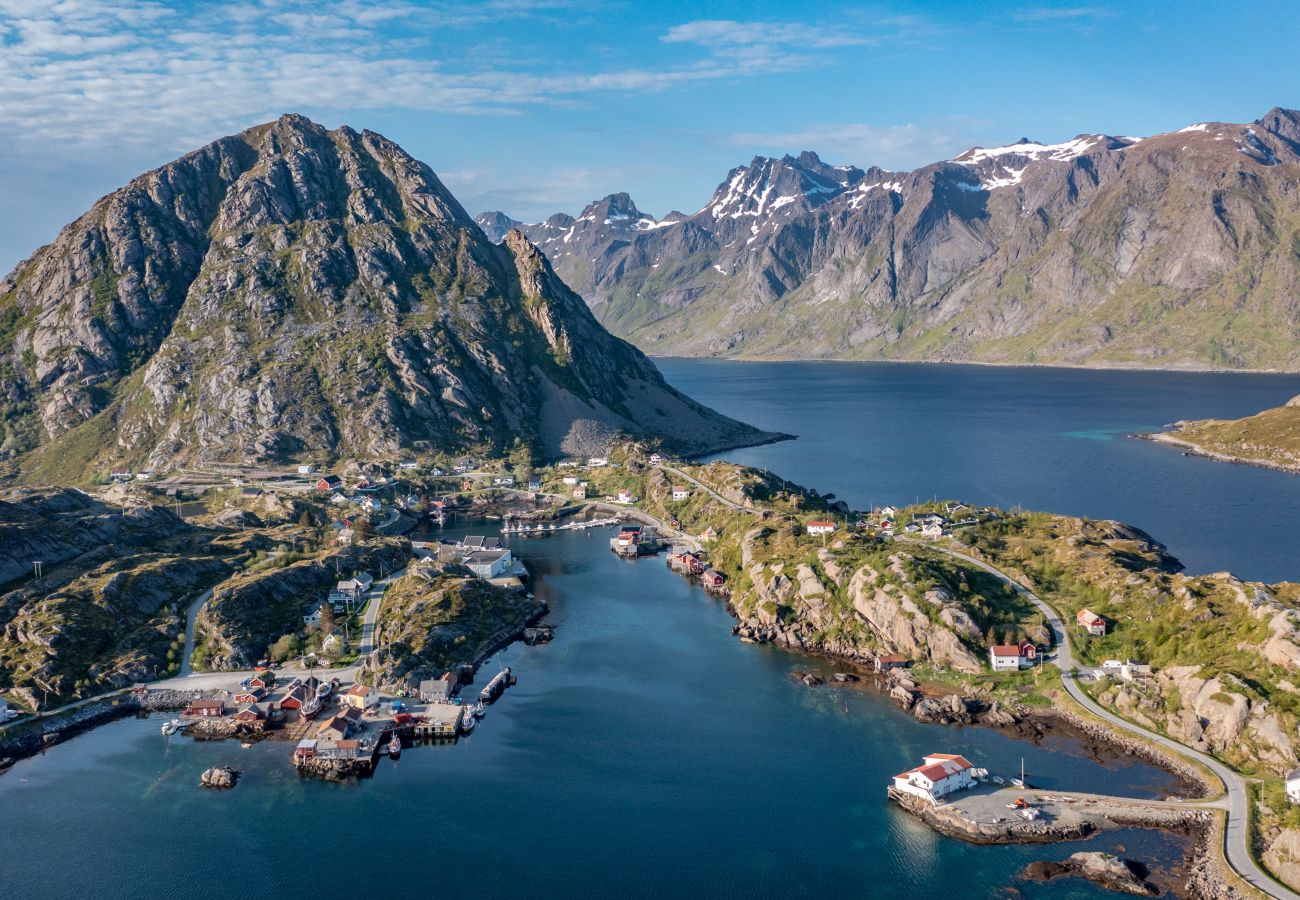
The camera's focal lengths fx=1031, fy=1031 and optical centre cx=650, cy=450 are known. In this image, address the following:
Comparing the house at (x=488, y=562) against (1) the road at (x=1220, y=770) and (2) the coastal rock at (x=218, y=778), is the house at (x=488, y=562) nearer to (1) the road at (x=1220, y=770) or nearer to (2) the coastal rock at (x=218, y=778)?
(2) the coastal rock at (x=218, y=778)

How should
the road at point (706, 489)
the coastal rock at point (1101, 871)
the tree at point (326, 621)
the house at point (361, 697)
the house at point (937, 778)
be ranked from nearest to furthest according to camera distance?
the coastal rock at point (1101, 871)
the house at point (937, 778)
the house at point (361, 697)
the tree at point (326, 621)
the road at point (706, 489)

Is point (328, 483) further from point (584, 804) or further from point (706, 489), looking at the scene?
point (584, 804)

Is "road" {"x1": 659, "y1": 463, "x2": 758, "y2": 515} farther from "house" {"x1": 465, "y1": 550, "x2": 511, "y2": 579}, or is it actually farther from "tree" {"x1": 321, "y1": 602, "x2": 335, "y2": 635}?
A: "tree" {"x1": 321, "y1": 602, "x2": 335, "y2": 635}

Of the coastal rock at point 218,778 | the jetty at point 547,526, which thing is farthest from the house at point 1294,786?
the jetty at point 547,526

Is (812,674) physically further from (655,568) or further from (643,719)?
(655,568)

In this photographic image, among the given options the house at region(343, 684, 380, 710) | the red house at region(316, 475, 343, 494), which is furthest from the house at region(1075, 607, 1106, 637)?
the red house at region(316, 475, 343, 494)

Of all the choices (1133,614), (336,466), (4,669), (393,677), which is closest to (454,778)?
(393,677)

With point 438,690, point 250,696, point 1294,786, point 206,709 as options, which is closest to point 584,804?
point 438,690
